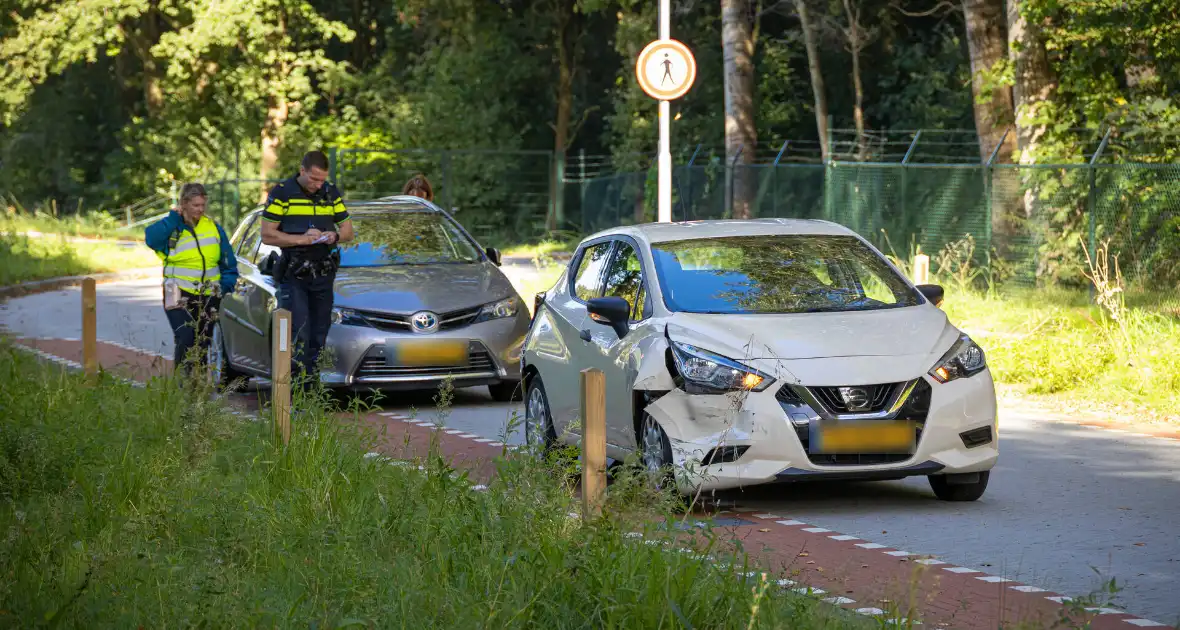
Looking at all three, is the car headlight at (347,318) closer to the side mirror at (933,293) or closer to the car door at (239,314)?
the car door at (239,314)

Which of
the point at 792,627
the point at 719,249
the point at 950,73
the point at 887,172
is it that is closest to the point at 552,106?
the point at 950,73

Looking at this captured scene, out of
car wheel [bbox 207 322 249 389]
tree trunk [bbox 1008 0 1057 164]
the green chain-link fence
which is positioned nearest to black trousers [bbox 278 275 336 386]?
car wheel [bbox 207 322 249 389]

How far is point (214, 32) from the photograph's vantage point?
48312 millimetres

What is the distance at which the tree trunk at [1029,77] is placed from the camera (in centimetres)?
2044

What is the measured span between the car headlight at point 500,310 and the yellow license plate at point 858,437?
543 cm

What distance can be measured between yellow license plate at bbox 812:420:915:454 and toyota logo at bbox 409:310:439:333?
210 inches

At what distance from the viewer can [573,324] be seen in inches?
392

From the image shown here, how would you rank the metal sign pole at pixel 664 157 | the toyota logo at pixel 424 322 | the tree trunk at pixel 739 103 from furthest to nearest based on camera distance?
the tree trunk at pixel 739 103
the metal sign pole at pixel 664 157
the toyota logo at pixel 424 322

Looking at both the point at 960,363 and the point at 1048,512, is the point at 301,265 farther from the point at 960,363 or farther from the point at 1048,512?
the point at 1048,512

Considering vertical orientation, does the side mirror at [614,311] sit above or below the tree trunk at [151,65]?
below

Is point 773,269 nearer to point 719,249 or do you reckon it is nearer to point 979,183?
point 719,249

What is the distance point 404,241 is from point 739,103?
51.5 feet

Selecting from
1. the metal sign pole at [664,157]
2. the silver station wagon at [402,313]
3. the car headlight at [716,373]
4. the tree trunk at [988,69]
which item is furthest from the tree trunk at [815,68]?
the car headlight at [716,373]

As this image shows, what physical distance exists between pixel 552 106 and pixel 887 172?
82.8 feet
